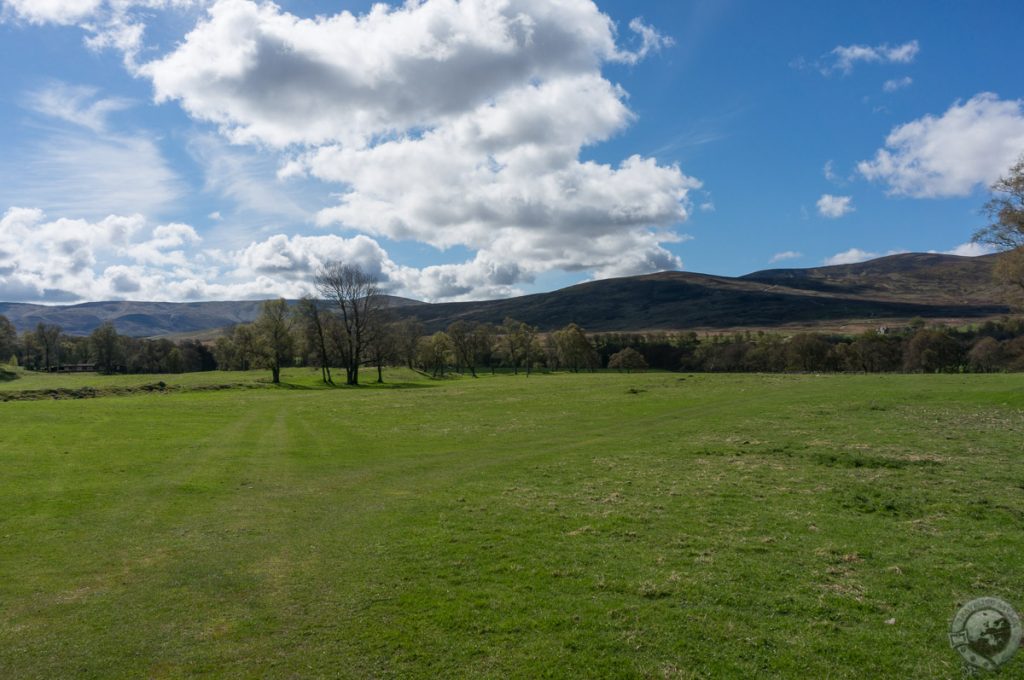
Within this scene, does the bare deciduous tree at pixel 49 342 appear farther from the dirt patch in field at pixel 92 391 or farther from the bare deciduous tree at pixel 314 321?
the dirt patch in field at pixel 92 391

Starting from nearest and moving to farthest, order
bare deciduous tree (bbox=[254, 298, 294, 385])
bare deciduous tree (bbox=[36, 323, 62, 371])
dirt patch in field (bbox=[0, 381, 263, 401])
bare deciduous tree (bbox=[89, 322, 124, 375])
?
dirt patch in field (bbox=[0, 381, 263, 401]) → bare deciduous tree (bbox=[254, 298, 294, 385]) → bare deciduous tree (bbox=[89, 322, 124, 375]) → bare deciduous tree (bbox=[36, 323, 62, 371])

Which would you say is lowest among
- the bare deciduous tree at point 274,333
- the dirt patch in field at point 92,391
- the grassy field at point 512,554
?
the dirt patch in field at point 92,391

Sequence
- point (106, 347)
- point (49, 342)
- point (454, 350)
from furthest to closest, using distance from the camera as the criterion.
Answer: point (454, 350)
point (49, 342)
point (106, 347)

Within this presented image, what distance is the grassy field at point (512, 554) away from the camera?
9172mm

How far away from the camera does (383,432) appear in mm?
38344

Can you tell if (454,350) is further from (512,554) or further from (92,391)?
(512,554)

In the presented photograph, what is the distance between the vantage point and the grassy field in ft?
30.1

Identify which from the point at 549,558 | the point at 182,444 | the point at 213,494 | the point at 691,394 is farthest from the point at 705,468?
the point at 691,394

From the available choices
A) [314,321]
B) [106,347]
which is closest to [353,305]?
[314,321]

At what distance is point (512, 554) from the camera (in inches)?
540

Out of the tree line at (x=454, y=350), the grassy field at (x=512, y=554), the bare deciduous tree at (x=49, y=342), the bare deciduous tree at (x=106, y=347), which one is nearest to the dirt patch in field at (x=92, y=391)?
the tree line at (x=454, y=350)

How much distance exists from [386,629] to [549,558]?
4530mm

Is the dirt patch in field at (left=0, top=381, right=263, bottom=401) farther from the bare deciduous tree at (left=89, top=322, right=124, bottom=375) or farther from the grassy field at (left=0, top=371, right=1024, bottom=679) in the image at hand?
the bare deciduous tree at (left=89, top=322, right=124, bottom=375)

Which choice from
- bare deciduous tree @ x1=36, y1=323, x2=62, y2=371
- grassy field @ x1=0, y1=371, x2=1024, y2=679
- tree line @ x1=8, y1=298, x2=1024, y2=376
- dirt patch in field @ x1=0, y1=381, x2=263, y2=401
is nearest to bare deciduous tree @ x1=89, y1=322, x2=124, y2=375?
tree line @ x1=8, y1=298, x2=1024, y2=376
